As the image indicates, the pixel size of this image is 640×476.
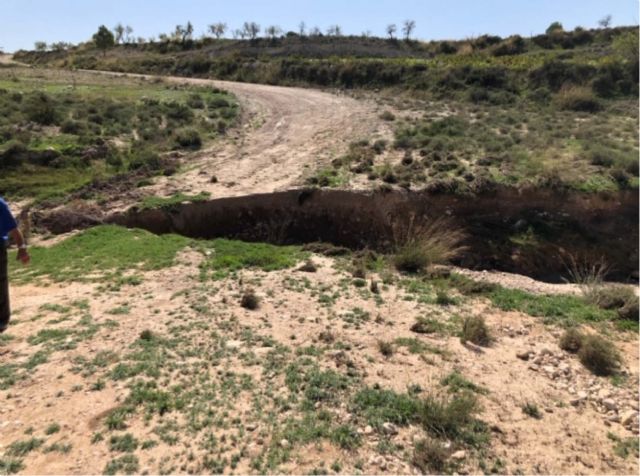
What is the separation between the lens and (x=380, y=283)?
10.6 m

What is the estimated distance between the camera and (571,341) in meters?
8.26

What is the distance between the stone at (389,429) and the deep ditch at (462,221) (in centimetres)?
836

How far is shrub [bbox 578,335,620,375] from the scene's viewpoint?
7.64m

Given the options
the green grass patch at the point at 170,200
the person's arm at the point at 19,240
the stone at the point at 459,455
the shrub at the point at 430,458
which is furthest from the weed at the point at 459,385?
the green grass patch at the point at 170,200

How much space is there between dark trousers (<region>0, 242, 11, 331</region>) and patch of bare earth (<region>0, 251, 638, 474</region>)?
0.65ft

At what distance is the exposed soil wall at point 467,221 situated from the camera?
46.9 ft

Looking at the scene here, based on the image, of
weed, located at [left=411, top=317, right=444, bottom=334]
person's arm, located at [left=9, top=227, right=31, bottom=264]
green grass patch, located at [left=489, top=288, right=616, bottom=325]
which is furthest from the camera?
green grass patch, located at [left=489, top=288, right=616, bottom=325]

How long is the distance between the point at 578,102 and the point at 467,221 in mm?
17834

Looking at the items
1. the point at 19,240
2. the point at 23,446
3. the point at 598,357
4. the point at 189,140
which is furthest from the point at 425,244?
the point at 189,140

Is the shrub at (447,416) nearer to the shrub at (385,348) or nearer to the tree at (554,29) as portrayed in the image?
the shrub at (385,348)

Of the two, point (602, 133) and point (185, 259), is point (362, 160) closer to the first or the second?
point (185, 259)

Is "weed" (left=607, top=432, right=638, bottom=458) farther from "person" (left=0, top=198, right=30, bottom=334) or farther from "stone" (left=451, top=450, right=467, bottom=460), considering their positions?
"person" (left=0, top=198, right=30, bottom=334)

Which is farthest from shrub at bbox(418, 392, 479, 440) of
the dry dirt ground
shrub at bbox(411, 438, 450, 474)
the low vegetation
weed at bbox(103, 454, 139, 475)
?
the low vegetation

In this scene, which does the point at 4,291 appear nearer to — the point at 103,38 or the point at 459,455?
the point at 459,455
